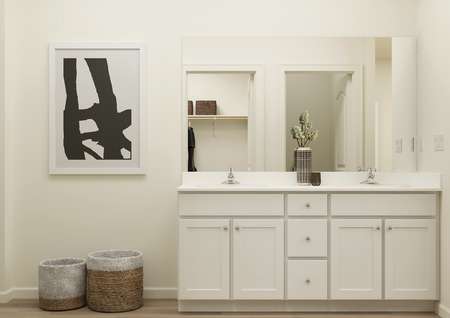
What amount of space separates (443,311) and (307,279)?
0.82 m

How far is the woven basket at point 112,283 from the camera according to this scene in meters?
3.24

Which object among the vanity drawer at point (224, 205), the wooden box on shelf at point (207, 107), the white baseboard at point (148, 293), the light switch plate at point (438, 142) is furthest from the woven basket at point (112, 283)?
the light switch plate at point (438, 142)

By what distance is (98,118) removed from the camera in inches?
142

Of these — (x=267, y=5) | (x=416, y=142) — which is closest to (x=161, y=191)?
(x=267, y=5)

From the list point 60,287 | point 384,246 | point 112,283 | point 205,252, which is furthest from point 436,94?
point 60,287

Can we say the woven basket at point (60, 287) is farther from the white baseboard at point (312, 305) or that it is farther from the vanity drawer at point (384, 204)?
the vanity drawer at point (384, 204)

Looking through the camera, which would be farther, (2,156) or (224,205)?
(2,156)

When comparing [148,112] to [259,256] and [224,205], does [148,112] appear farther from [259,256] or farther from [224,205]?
[259,256]

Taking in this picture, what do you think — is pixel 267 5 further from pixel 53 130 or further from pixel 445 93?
pixel 53 130

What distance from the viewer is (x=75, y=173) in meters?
3.60

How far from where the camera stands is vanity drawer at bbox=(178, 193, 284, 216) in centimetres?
319

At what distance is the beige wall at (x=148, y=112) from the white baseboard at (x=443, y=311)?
5.59 feet

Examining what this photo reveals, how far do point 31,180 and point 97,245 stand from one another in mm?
635

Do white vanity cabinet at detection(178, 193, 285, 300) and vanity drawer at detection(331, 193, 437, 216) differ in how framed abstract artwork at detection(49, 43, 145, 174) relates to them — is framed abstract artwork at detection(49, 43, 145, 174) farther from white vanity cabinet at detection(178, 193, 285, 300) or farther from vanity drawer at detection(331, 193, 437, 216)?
vanity drawer at detection(331, 193, 437, 216)
